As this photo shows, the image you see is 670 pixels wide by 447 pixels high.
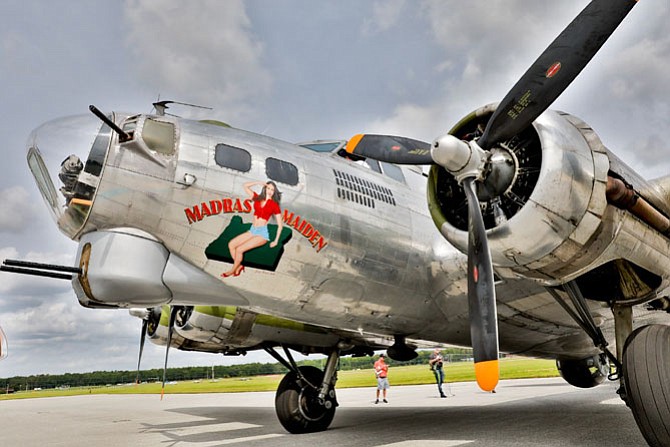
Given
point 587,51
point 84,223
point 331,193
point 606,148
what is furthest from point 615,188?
point 84,223

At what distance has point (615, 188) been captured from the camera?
4.93 meters

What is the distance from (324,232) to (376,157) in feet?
3.45

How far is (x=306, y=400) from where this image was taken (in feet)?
27.5

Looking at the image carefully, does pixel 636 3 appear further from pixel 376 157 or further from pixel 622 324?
pixel 622 324

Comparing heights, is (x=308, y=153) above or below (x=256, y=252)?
above

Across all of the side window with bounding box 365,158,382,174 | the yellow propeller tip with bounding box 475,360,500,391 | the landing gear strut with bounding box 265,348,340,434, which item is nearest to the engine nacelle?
the yellow propeller tip with bounding box 475,360,500,391

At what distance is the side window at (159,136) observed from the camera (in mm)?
5316

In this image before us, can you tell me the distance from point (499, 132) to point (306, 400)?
5439 millimetres

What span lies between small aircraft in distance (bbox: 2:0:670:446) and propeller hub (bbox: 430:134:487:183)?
2 cm

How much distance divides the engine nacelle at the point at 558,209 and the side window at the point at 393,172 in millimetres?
2146

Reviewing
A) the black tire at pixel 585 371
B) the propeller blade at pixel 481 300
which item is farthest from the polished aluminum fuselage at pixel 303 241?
the black tire at pixel 585 371

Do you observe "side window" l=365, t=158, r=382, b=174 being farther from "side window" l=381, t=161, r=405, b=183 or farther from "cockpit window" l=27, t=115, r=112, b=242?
"cockpit window" l=27, t=115, r=112, b=242

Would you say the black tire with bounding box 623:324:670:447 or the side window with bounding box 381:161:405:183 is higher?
the side window with bounding box 381:161:405:183

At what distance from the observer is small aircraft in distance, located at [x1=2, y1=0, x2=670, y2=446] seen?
15.8 feet
